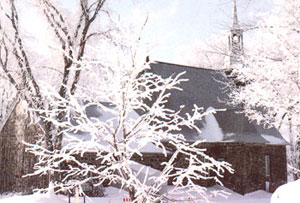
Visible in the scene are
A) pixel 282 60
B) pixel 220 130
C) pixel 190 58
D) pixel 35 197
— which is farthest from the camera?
pixel 190 58

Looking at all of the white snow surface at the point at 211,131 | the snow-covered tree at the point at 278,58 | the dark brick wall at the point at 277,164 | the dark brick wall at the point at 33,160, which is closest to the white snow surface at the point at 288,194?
the snow-covered tree at the point at 278,58

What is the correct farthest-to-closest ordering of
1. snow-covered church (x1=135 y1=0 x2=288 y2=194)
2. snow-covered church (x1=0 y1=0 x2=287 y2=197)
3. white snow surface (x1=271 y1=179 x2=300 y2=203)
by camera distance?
snow-covered church (x1=135 y1=0 x2=288 y2=194) → snow-covered church (x1=0 y1=0 x2=287 y2=197) → white snow surface (x1=271 y1=179 x2=300 y2=203)

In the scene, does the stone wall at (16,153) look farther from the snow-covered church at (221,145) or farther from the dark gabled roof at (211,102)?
the dark gabled roof at (211,102)

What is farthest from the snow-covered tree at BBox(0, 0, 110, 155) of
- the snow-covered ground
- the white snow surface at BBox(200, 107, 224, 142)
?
the white snow surface at BBox(200, 107, 224, 142)

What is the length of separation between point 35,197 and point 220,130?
44.7 ft

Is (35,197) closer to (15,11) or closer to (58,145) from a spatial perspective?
(58,145)

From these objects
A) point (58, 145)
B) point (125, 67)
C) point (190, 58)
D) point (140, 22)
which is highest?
point (190, 58)

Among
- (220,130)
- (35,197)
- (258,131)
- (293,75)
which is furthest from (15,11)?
(258,131)

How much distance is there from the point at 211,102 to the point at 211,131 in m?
2.79

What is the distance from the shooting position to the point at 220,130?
2380cm

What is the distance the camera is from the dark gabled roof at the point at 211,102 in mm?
22891

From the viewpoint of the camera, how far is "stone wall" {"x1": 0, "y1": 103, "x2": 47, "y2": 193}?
71.7 feet

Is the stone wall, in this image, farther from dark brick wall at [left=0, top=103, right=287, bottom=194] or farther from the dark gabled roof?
the dark gabled roof

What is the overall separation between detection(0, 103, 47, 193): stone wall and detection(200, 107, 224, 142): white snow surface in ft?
35.4
